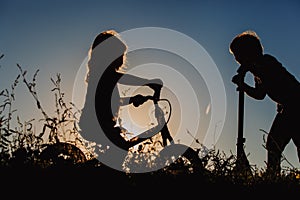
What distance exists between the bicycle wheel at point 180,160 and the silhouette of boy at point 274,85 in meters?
2.32

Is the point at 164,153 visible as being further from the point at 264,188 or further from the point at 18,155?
the point at 18,155

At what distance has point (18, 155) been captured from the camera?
4.21 metres

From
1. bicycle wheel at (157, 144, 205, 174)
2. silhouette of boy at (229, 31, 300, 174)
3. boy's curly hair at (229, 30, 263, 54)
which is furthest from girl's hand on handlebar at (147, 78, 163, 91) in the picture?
boy's curly hair at (229, 30, 263, 54)

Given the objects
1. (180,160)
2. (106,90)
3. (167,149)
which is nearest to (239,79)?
(106,90)

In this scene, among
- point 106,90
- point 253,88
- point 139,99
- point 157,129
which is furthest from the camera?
point 253,88

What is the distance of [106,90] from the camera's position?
6.23m

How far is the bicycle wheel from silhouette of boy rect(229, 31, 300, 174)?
7.61ft

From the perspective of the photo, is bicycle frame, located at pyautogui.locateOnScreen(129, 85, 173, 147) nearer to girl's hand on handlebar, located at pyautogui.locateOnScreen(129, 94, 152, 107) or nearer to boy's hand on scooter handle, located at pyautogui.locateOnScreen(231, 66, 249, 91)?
girl's hand on handlebar, located at pyautogui.locateOnScreen(129, 94, 152, 107)

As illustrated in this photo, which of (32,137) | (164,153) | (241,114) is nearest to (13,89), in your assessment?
(32,137)

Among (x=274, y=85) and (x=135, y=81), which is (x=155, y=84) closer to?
(x=135, y=81)

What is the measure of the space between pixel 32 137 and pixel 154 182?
1239mm

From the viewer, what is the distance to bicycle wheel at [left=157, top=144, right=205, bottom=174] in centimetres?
447

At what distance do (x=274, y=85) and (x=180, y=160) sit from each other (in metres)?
3.24

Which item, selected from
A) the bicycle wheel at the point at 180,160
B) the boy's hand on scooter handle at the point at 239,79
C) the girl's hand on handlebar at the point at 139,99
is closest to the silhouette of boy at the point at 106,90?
the girl's hand on handlebar at the point at 139,99
